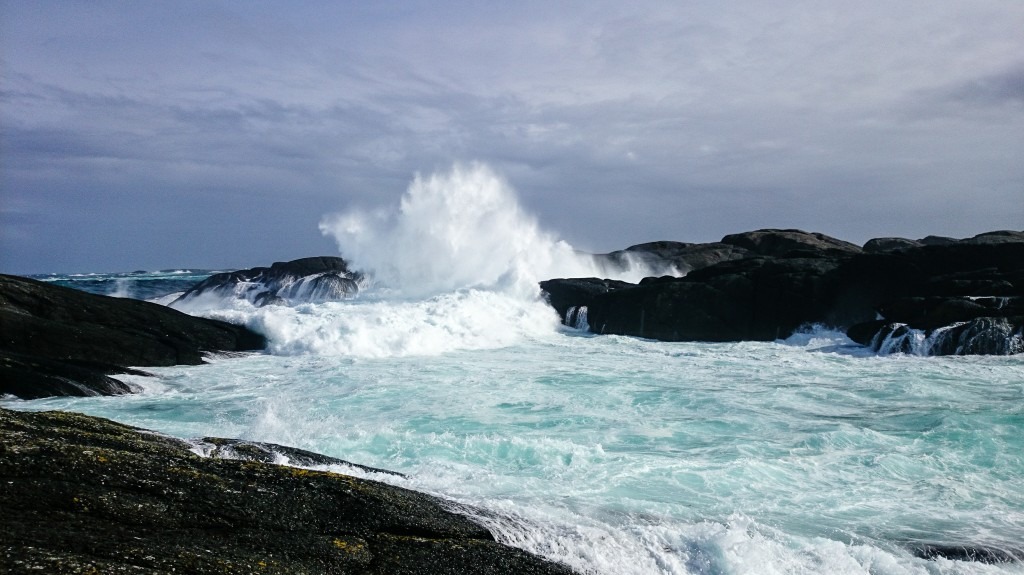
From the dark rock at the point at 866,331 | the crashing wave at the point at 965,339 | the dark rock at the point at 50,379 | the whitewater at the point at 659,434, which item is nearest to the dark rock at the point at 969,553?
the whitewater at the point at 659,434

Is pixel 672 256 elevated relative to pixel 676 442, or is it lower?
elevated

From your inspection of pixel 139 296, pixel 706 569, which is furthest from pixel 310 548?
pixel 139 296

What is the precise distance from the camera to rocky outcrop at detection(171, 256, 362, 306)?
4062cm

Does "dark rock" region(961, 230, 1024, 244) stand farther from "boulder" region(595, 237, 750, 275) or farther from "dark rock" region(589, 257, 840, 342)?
"boulder" region(595, 237, 750, 275)

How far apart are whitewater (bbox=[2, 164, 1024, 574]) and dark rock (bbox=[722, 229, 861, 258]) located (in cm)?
1681

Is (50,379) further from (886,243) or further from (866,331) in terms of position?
(886,243)

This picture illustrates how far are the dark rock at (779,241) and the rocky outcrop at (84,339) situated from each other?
29.0 meters

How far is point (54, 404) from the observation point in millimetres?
12344

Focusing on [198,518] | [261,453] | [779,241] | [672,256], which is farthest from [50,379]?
[779,241]

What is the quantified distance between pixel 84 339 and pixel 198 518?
15.8m

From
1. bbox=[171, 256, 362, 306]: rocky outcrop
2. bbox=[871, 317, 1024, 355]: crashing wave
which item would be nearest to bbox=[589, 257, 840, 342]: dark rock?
bbox=[871, 317, 1024, 355]: crashing wave

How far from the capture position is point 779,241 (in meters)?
40.5

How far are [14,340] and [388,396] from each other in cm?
902

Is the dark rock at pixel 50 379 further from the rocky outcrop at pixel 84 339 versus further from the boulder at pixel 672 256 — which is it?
the boulder at pixel 672 256
